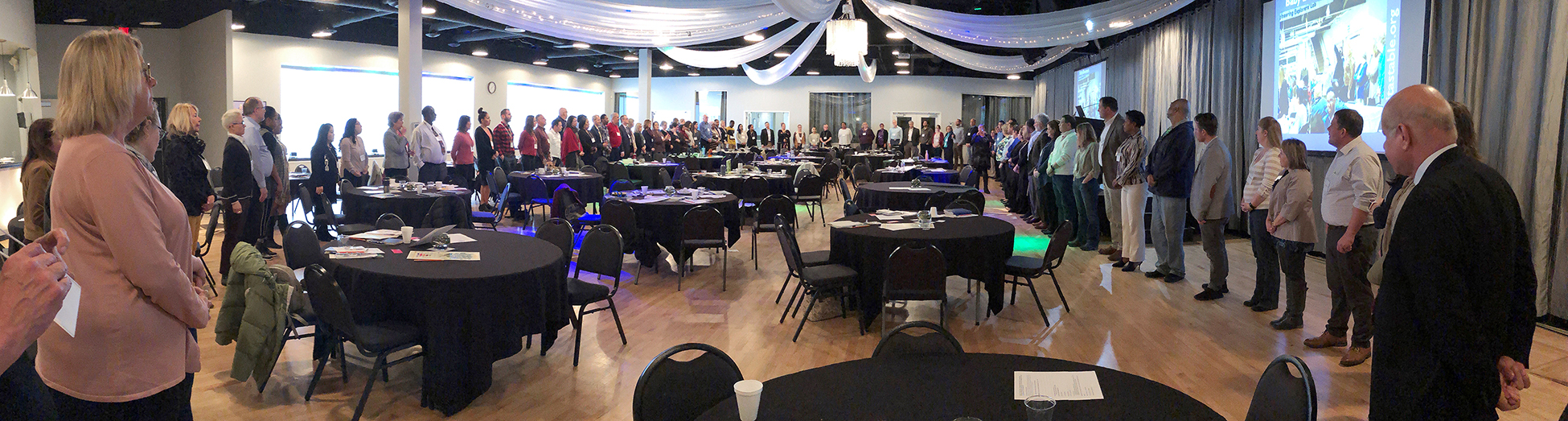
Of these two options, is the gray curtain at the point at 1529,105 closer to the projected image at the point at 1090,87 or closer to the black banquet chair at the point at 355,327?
the black banquet chair at the point at 355,327

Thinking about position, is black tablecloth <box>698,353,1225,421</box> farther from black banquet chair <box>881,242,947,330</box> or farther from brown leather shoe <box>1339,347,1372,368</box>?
brown leather shoe <box>1339,347,1372,368</box>

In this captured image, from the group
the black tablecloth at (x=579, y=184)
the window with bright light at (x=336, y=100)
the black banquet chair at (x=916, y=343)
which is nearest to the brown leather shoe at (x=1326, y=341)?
the black banquet chair at (x=916, y=343)

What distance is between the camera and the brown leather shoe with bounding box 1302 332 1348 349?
4.71 meters

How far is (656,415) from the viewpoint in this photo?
2.16 meters

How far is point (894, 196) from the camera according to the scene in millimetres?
8141

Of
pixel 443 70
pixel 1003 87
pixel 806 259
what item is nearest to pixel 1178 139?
pixel 806 259

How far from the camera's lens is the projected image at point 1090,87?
1658 cm

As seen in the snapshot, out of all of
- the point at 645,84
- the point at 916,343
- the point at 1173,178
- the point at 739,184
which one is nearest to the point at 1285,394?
the point at 916,343

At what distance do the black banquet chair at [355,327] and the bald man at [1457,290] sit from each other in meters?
3.53

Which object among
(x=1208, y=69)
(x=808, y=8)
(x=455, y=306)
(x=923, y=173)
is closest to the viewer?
(x=455, y=306)

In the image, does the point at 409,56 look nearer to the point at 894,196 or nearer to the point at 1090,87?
the point at 894,196

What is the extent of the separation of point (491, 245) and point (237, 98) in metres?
11.1

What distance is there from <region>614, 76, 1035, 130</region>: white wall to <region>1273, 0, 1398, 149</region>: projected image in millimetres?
16640

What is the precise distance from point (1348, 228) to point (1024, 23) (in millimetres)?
5114
